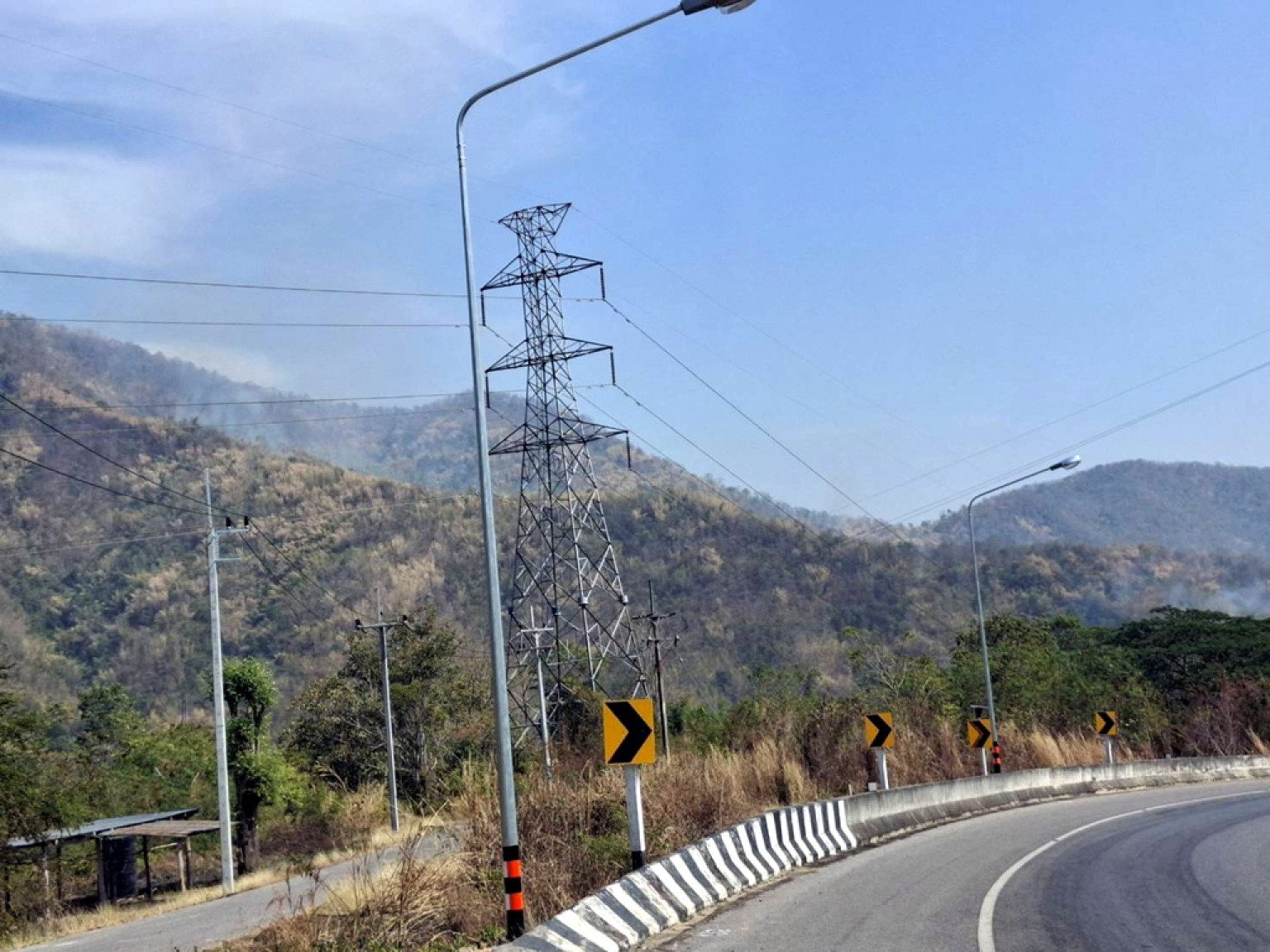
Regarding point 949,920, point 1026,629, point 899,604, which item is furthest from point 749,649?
point 949,920

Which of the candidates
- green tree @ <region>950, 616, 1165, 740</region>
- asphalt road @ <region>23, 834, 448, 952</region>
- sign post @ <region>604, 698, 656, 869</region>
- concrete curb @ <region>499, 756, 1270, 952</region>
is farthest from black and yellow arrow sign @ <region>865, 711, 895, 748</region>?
green tree @ <region>950, 616, 1165, 740</region>

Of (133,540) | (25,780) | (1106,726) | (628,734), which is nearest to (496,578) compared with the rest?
(628,734)

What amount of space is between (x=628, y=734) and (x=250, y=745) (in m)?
38.1

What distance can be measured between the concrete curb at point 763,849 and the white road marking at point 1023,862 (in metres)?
3.17

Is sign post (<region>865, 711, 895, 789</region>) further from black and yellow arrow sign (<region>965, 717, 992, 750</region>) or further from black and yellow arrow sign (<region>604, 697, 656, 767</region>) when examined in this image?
black and yellow arrow sign (<region>604, 697, 656, 767</region>)

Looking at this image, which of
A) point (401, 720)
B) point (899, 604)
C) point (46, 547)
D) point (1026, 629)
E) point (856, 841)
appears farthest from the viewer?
point (46, 547)

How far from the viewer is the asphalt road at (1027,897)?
12109mm

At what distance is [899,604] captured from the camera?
139750 mm

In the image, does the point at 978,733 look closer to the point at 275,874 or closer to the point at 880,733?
the point at 880,733

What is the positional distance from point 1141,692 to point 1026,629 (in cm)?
1454

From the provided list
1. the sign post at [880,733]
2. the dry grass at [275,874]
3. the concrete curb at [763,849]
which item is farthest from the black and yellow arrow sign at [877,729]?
the dry grass at [275,874]

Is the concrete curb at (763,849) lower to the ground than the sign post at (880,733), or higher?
lower

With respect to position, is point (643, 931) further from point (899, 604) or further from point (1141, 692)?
point (899, 604)

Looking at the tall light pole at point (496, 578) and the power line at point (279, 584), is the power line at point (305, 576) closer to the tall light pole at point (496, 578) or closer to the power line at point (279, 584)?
the power line at point (279, 584)
